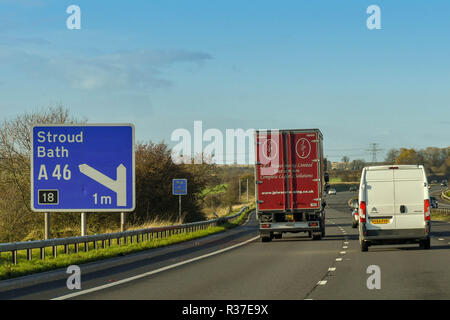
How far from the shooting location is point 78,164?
78.8 feet

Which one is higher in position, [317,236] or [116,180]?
[116,180]

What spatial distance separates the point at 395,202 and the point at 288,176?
723 centimetres

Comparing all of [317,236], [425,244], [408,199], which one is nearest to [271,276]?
[408,199]

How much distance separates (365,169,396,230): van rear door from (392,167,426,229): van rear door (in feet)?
0.51

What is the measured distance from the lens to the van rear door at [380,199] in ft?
75.8

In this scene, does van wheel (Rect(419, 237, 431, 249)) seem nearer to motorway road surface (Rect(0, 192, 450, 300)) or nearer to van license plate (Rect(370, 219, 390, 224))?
motorway road surface (Rect(0, 192, 450, 300))

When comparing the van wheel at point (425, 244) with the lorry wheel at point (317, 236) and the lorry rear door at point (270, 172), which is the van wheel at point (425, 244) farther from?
the lorry wheel at point (317, 236)

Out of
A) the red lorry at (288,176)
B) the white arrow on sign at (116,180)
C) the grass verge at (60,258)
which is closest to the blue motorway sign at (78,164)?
the white arrow on sign at (116,180)

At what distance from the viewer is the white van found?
23.1 meters

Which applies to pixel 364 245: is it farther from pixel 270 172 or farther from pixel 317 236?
pixel 317 236

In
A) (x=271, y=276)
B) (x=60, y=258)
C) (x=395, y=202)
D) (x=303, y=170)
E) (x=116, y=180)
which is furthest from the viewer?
(x=303, y=170)

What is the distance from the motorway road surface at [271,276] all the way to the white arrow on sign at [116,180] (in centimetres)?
196
